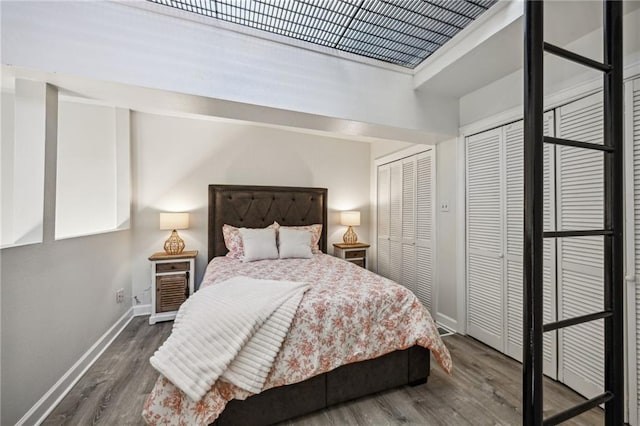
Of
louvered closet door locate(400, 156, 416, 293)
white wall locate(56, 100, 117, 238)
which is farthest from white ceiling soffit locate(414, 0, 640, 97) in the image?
white wall locate(56, 100, 117, 238)

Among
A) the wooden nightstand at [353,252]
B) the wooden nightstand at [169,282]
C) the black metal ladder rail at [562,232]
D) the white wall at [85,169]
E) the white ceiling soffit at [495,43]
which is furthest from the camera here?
the wooden nightstand at [353,252]

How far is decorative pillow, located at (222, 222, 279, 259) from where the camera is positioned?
320cm

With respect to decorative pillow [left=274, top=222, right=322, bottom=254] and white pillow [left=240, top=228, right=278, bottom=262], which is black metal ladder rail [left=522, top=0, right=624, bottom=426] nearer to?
white pillow [left=240, top=228, right=278, bottom=262]

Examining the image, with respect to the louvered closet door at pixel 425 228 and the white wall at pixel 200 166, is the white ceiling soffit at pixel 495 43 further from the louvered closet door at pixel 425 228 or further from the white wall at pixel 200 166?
the white wall at pixel 200 166

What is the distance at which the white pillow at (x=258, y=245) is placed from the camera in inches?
120

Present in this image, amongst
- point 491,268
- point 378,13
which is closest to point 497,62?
point 378,13

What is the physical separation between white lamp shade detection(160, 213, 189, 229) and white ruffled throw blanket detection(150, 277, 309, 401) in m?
1.72

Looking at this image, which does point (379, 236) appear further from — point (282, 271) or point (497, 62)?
point (497, 62)

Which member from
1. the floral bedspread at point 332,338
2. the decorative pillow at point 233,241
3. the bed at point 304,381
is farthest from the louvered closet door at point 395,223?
the decorative pillow at point 233,241

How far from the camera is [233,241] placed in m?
3.24

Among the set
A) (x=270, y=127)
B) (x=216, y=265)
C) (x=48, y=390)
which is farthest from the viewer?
(x=270, y=127)

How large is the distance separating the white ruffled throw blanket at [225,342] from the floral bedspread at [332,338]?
7 cm

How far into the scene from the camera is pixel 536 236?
858 mm

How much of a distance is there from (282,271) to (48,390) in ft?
5.67
